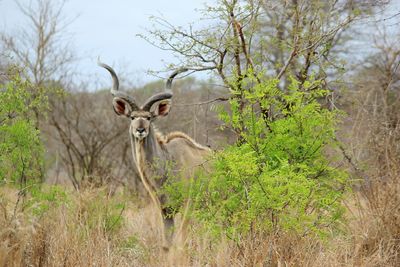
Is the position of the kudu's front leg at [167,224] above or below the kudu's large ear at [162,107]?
below

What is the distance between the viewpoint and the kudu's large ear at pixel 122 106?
640 centimetres

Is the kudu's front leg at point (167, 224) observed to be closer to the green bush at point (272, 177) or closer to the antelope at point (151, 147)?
the antelope at point (151, 147)

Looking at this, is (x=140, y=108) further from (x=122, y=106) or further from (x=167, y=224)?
(x=167, y=224)

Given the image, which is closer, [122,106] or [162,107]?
[122,106]

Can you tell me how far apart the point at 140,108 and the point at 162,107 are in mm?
304

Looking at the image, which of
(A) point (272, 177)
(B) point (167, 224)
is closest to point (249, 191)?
(A) point (272, 177)

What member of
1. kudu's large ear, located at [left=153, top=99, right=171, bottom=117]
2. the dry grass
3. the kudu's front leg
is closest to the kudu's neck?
kudu's large ear, located at [left=153, top=99, right=171, bottom=117]

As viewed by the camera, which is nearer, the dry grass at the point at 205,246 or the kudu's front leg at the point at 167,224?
the dry grass at the point at 205,246

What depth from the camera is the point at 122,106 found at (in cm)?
651

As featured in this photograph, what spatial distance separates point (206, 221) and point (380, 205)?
154 cm

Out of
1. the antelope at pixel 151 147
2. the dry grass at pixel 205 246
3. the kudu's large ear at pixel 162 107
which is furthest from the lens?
the kudu's large ear at pixel 162 107

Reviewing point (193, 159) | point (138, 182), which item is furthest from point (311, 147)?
point (138, 182)

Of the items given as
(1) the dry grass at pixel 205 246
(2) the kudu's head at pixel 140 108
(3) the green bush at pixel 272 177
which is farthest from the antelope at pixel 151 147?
(3) the green bush at pixel 272 177

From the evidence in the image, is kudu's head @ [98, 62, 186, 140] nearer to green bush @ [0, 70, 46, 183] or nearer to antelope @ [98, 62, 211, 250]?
antelope @ [98, 62, 211, 250]
